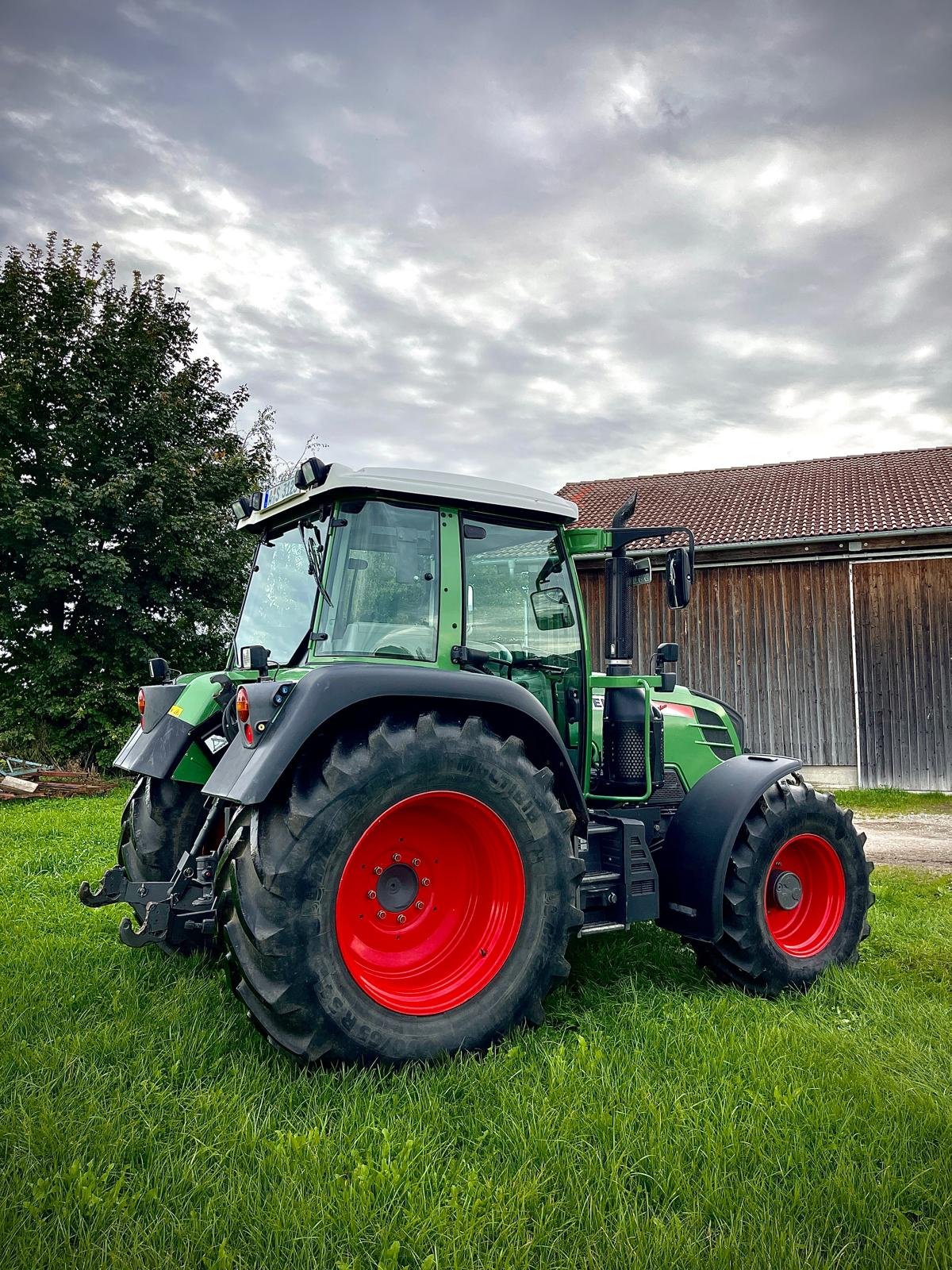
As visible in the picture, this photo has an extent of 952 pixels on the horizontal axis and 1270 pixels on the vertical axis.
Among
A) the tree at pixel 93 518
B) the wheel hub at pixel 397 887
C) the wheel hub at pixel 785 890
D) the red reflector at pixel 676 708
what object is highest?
the tree at pixel 93 518

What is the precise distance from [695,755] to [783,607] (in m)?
8.73

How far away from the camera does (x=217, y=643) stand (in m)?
13.8

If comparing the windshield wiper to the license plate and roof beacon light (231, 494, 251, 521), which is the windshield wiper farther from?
roof beacon light (231, 494, 251, 521)

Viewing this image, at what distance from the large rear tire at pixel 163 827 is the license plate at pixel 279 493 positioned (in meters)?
1.33

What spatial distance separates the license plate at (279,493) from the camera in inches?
142

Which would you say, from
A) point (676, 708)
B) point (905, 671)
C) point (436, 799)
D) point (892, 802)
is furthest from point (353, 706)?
point (905, 671)

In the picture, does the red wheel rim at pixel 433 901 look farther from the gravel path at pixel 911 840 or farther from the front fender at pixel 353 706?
the gravel path at pixel 911 840

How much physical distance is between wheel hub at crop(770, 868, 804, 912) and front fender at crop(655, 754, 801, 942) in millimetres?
342

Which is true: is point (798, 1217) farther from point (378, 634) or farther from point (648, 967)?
point (378, 634)

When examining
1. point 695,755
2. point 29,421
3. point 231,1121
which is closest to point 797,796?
point 695,755

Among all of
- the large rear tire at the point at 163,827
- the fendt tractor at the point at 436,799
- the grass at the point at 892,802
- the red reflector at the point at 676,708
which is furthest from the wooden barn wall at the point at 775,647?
the large rear tire at the point at 163,827

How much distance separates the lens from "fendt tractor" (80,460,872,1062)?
108 inches

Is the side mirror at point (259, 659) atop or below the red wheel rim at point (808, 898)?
atop

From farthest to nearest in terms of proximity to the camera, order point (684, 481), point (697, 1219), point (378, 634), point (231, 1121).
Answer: point (684, 481), point (378, 634), point (231, 1121), point (697, 1219)
